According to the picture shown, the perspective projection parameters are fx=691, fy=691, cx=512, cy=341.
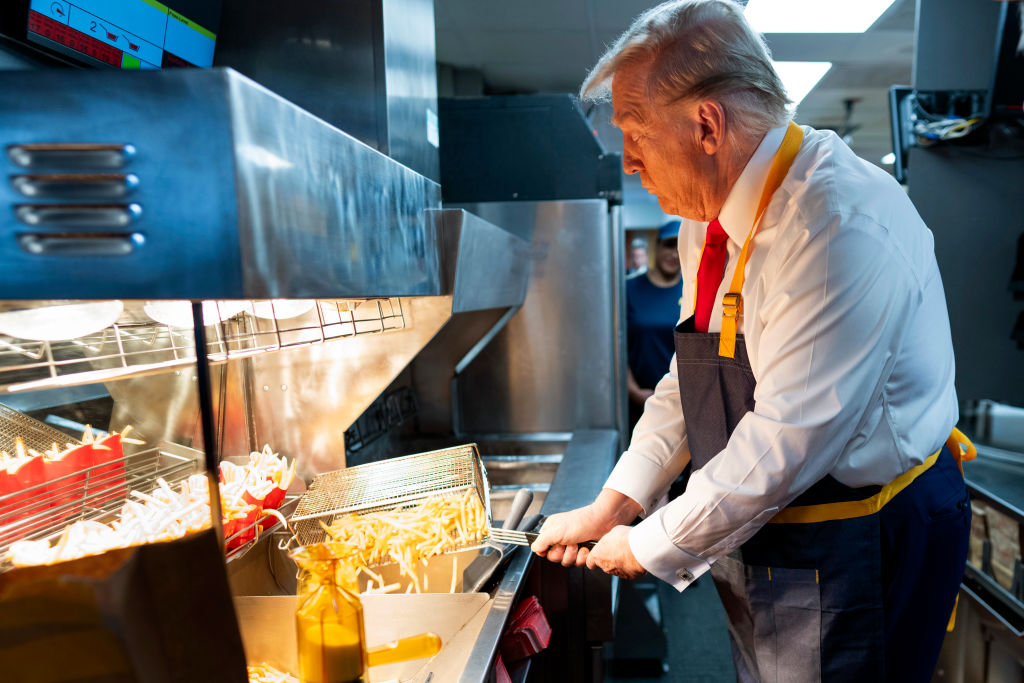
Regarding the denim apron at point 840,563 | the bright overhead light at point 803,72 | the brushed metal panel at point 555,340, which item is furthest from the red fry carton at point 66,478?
the bright overhead light at point 803,72

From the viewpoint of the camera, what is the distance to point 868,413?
3.65 feet

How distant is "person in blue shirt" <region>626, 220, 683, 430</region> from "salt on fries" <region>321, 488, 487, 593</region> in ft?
7.95

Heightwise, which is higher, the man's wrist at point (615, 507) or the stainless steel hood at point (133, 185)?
the stainless steel hood at point (133, 185)

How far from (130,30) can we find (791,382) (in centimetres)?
118

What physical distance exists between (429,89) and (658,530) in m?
1.12

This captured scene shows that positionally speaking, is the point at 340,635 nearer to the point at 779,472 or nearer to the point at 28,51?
the point at 779,472

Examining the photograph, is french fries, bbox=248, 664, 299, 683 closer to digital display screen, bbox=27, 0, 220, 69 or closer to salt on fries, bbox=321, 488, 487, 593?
salt on fries, bbox=321, 488, 487, 593

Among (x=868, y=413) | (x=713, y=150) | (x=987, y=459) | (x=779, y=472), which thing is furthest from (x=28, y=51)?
(x=987, y=459)

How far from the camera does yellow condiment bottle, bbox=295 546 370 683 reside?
0.91 m

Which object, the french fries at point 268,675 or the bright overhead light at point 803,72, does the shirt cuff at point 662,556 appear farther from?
the bright overhead light at point 803,72

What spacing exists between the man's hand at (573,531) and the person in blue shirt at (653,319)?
222 centimetres

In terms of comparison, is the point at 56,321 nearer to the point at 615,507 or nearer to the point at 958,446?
the point at 615,507

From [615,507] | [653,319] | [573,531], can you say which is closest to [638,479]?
[615,507]

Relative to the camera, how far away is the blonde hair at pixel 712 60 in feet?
3.67
